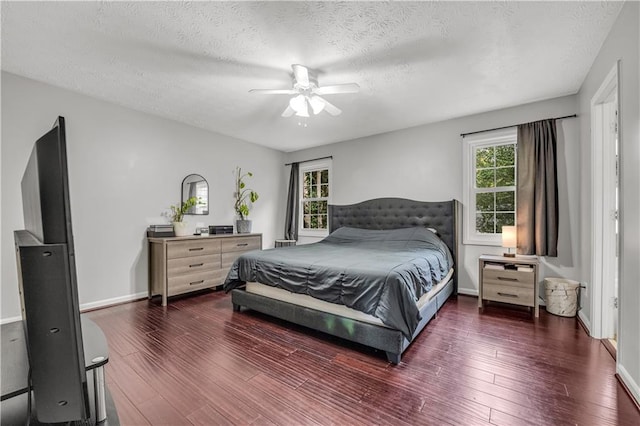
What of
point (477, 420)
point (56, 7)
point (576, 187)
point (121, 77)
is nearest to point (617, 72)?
point (576, 187)

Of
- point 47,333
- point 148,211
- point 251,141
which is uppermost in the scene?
point 251,141

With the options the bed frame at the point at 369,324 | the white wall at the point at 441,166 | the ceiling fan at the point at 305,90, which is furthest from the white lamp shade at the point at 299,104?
the white wall at the point at 441,166

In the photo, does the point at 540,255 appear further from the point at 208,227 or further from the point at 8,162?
the point at 8,162

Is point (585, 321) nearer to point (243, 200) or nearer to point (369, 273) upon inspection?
point (369, 273)

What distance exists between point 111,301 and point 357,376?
3.27 meters

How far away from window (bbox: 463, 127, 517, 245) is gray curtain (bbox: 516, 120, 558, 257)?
0.23 m

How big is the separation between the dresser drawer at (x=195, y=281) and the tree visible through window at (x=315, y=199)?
7.11 ft

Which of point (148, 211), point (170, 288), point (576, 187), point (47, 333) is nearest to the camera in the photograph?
point (47, 333)

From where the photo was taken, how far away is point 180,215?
4098 mm

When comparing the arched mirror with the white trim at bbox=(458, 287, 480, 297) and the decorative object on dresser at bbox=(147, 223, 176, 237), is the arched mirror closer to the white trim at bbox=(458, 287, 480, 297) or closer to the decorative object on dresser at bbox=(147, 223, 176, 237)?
the decorative object on dresser at bbox=(147, 223, 176, 237)

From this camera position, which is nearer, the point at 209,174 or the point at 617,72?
the point at 617,72

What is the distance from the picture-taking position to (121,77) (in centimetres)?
291

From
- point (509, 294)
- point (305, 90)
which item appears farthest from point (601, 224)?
point (305, 90)

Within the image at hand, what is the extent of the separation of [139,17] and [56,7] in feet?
1.72
